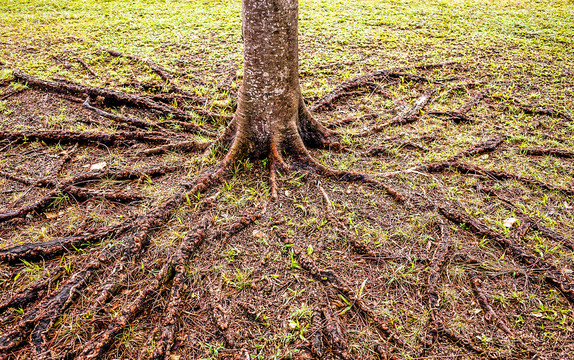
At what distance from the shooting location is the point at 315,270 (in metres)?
2.42

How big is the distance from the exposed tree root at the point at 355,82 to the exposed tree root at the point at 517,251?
2215 millimetres

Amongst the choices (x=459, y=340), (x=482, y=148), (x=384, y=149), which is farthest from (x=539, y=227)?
(x=384, y=149)

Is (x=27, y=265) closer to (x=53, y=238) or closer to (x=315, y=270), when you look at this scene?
(x=53, y=238)

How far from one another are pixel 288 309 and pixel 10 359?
66.9 inches

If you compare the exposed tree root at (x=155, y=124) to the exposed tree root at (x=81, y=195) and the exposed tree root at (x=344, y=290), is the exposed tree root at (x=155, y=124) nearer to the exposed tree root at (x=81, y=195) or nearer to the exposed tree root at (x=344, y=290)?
the exposed tree root at (x=81, y=195)

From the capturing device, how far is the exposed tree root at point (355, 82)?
14.8 feet

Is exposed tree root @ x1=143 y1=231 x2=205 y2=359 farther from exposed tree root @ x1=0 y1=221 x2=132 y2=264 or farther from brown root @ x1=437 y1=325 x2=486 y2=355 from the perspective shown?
brown root @ x1=437 y1=325 x2=486 y2=355

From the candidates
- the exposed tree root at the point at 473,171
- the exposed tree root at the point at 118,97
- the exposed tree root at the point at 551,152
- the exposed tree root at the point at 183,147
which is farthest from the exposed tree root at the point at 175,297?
the exposed tree root at the point at 551,152

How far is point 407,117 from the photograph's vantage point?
4289 millimetres

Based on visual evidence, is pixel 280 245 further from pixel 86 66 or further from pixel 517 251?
pixel 86 66

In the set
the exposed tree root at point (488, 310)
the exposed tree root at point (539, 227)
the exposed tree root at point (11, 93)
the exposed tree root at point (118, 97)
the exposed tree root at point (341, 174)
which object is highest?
the exposed tree root at point (118, 97)

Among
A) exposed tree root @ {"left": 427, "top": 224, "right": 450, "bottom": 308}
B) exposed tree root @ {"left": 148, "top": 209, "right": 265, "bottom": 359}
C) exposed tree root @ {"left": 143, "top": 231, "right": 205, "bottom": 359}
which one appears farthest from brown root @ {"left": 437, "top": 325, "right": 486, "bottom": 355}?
exposed tree root @ {"left": 143, "top": 231, "right": 205, "bottom": 359}

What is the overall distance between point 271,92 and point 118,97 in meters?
2.46

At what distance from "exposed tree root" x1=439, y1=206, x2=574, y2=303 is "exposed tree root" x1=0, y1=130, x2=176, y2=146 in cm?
313
